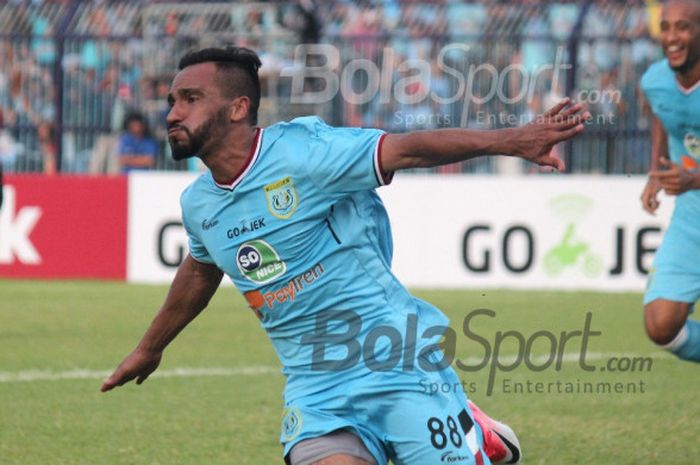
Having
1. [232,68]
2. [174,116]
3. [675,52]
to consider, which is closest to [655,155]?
[675,52]

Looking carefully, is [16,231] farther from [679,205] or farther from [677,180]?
[677,180]

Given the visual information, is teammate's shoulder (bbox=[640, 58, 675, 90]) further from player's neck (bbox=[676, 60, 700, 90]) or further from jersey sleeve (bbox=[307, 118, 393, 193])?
jersey sleeve (bbox=[307, 118, 393, 193])

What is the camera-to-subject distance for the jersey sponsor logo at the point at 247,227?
5395 mm

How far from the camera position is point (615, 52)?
1767cm

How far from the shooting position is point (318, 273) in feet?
17.8

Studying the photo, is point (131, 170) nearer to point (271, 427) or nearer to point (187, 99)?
point (271, 427)

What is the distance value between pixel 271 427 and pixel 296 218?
125 inches

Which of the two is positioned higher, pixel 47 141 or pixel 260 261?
pixel 260 261

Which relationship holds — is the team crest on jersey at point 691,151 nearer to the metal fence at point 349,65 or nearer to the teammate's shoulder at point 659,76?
the teammate's shoulder at point 659,76

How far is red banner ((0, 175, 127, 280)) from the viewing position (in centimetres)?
1827

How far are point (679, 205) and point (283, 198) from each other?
3803 millimetres

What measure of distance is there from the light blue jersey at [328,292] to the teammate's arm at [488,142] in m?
0.18

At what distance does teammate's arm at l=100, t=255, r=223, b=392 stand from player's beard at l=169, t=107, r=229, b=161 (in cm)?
71

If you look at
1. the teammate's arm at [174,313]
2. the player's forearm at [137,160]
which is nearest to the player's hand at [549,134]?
the teammate's arm at [174,313]
